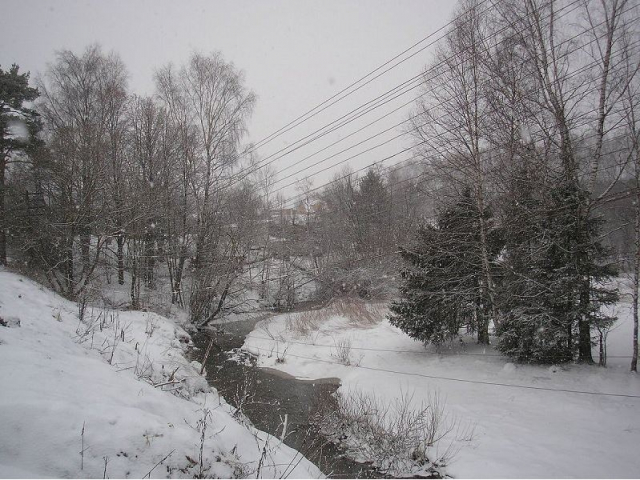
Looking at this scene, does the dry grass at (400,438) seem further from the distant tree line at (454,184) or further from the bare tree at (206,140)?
the bare tree at (206,140)

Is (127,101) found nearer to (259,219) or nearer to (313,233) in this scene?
(259,219)

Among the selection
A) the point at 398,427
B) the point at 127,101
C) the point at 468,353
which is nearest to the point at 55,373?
the point at 398,427

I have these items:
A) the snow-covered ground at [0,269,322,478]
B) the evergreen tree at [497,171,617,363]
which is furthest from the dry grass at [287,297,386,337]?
the snow-covered ground at [0,269,322,478]

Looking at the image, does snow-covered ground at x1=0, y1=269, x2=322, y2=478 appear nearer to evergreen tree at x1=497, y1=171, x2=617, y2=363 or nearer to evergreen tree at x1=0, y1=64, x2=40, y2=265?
evergreen tree at x1=497, y1=171, x2=617, y2=363

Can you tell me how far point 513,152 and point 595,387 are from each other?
5.43 m

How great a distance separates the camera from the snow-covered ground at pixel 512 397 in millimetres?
4816

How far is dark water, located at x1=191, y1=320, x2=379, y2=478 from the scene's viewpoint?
5.92 m

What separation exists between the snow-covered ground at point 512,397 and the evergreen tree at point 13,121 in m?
14.7

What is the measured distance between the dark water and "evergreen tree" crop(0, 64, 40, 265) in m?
11.9

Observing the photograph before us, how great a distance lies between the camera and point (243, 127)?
59.6 ft

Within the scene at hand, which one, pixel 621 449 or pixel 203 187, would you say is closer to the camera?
pixel 621 449

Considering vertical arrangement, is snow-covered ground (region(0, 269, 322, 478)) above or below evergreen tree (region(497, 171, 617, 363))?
below

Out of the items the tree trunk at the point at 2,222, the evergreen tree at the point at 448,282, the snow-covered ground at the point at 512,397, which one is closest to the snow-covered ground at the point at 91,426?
the snow-covered ground at the point at 512,397

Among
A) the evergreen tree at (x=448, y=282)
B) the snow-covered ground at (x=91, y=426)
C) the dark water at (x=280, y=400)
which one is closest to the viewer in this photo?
the snow-covered ground at (x=91, y=426)
